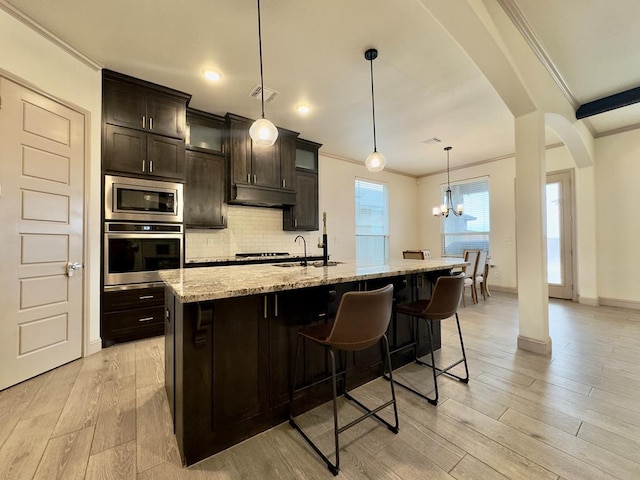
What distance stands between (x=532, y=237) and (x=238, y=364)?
3060 mm

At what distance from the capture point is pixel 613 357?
267cm

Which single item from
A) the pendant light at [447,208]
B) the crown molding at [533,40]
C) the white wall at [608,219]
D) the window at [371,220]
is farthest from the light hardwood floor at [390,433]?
the window at [371,220]

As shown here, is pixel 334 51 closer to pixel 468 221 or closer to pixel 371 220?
pixel 371 220

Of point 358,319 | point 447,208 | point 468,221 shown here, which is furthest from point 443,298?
point 468,221

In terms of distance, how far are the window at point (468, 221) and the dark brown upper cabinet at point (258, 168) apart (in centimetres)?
428

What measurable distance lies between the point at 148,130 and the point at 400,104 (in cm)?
310

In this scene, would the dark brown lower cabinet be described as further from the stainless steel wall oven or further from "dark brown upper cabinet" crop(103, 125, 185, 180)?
"dark brown upper cabinet" crop(103, 125, 185, 180)

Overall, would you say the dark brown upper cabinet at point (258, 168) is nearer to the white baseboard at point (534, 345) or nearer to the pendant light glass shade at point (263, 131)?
the pendant light glass shade at point (263, 131)

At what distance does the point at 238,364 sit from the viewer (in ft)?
5.16

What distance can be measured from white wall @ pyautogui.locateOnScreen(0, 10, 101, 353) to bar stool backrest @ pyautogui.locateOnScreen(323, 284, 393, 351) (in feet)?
8.87

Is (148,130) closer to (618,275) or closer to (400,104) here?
(400,104)

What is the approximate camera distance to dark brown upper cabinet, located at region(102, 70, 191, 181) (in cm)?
294

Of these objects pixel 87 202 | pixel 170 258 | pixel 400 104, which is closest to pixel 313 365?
pixel 170 258

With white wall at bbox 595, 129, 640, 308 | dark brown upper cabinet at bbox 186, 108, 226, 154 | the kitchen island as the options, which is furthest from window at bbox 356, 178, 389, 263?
the kitchen island
